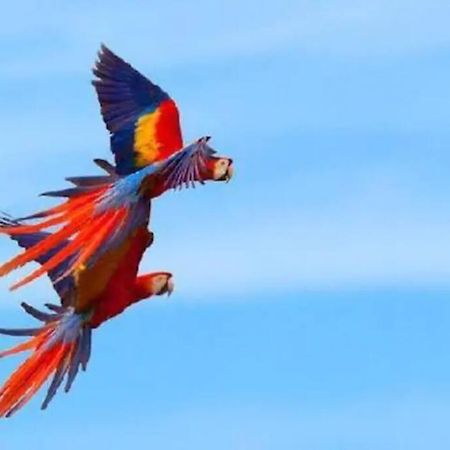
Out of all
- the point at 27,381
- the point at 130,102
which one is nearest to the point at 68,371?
the point at 27,381

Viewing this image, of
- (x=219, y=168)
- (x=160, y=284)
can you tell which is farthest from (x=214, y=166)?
(x=160, y=284)

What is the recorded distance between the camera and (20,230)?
25.8ft

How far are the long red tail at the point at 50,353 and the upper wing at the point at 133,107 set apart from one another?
0.97m

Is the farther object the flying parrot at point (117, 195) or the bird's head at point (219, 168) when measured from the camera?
the bird's head at point (219, 168)

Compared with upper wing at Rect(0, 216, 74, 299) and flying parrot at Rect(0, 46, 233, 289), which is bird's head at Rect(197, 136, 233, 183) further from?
upper wing at Rect(0, 216, 74, 299)

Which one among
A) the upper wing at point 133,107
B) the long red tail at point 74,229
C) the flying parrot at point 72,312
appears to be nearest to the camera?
the long red tail at point 74,229

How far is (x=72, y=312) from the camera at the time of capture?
853 cm

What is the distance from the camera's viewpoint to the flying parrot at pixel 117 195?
784 centimetres

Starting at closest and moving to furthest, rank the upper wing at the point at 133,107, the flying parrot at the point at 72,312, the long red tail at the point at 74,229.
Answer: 1. the long red tail at the point at 74,229
2. the flying parrot at the point at 72,312
3. the upper wing at the point at 133,107

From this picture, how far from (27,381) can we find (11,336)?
0.37 metres

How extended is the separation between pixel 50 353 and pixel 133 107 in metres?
1.52

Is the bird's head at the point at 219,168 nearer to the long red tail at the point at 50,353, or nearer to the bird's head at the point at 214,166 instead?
the bird's head at the point at 214,166

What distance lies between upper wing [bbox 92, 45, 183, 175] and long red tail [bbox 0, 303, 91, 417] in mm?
971

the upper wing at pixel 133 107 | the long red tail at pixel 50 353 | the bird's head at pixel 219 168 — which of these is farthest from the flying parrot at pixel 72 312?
the upper wing at pixel 133 107
